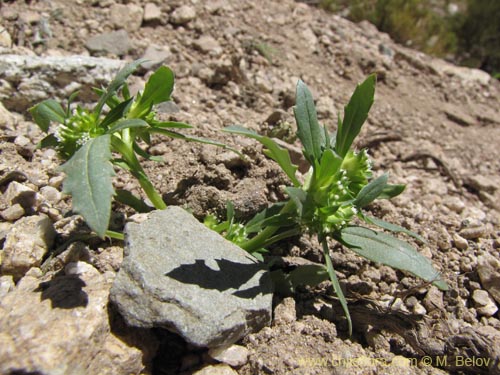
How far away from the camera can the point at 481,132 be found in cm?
505

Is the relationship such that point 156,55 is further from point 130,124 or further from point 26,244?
point 26,244

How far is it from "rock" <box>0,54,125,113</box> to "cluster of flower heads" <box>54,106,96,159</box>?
3.66 feet

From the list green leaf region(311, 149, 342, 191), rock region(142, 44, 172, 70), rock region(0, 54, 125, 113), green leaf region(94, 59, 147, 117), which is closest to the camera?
green leaf region(311, 149, 342, 191)

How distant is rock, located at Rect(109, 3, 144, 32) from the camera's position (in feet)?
14.1

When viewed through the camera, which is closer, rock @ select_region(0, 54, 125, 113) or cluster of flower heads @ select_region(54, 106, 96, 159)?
cluster of flower heads @ select_region(54, 106, 96, 159)

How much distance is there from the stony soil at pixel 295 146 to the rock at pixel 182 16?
0.01 meters

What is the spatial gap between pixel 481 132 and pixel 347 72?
1610 millimetres

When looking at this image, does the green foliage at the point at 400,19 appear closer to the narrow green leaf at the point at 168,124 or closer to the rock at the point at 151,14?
the rock at the point at 151,14

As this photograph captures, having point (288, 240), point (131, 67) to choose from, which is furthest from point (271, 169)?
point (131, 67)

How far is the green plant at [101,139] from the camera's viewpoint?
1.98 meters

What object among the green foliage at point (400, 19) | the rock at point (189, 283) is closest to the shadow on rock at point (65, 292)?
the rock at point (189, 283)

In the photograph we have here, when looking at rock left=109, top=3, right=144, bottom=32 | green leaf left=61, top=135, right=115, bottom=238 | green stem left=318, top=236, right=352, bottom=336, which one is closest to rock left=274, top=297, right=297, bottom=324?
green stem left=318, top=236, right=352, bottom=336

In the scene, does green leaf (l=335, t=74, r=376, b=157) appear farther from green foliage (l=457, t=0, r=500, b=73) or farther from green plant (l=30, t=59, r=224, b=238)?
green foliage (l=457, t=0, r=500, b=73)

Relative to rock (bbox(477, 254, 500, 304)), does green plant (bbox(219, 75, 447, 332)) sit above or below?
above
